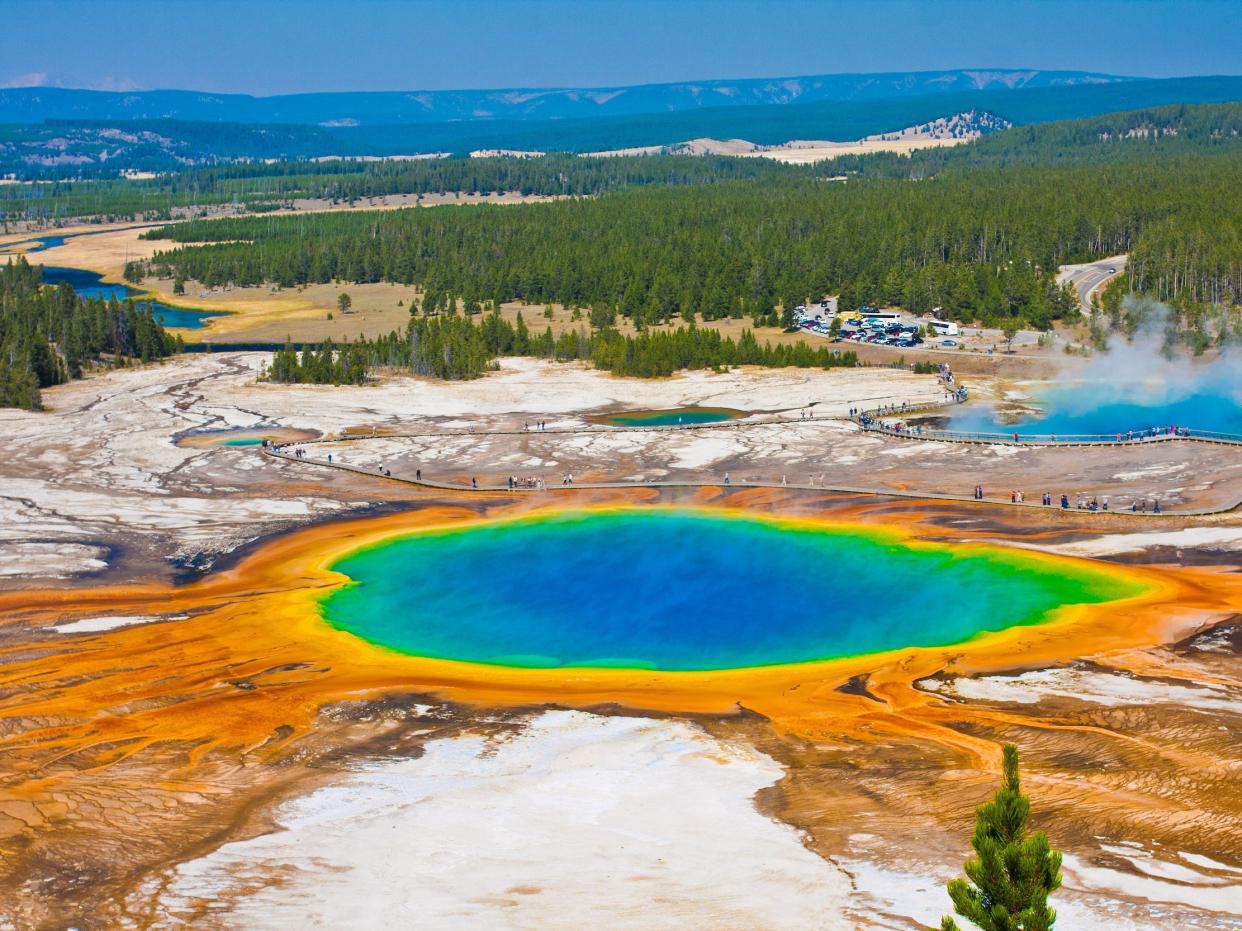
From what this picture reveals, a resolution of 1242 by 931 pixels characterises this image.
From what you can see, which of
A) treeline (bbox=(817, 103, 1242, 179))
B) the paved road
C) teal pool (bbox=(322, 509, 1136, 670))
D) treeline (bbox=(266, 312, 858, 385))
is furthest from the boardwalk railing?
treeline (bbox=(817, 103, 1242, 179))

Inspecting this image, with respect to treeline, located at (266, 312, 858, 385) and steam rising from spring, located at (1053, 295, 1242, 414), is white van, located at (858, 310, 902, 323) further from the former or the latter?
steam rising from spring, located at (1053, 295, 1242, 414)

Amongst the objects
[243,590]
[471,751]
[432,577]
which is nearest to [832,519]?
[432,577]

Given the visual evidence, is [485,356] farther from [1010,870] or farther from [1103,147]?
[1103,147]

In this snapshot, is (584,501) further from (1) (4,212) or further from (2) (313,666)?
(1) (4,212)

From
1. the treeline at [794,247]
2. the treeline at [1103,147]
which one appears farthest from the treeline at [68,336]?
the treeline at [1103,147]

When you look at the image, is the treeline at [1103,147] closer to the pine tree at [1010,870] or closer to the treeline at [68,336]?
the treeline at [68,336]
